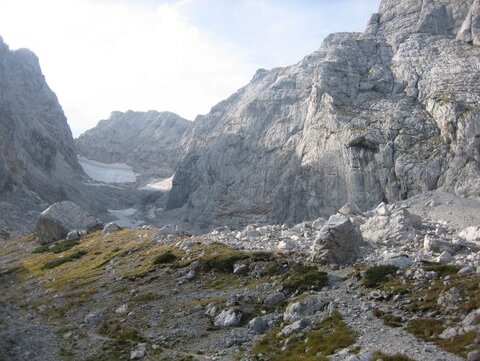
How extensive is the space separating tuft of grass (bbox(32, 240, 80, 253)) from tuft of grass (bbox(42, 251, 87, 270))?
9839mm

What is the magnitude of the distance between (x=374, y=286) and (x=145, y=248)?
108 feet

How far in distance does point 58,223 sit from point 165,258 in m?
49.8

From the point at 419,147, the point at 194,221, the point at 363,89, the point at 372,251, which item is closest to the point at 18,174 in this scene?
the point at 194,221

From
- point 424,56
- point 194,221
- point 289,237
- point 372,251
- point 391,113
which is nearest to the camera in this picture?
point 372,251

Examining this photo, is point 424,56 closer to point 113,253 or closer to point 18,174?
point 113,253

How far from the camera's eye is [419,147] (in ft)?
412

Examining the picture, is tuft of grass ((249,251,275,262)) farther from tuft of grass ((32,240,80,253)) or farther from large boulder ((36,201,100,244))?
large boulder ((36,201,100,244))

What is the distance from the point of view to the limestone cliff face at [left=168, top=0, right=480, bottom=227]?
123 metres

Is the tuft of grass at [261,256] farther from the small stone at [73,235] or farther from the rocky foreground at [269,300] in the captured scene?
the small stone at [73,235]

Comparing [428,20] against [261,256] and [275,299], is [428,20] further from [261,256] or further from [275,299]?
→ [275,299]

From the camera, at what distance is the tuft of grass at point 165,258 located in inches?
1958

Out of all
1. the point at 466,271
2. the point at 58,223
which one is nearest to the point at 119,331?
the point at 466,271

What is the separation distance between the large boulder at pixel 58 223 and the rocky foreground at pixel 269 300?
114ft

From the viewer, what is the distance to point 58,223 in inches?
3656
